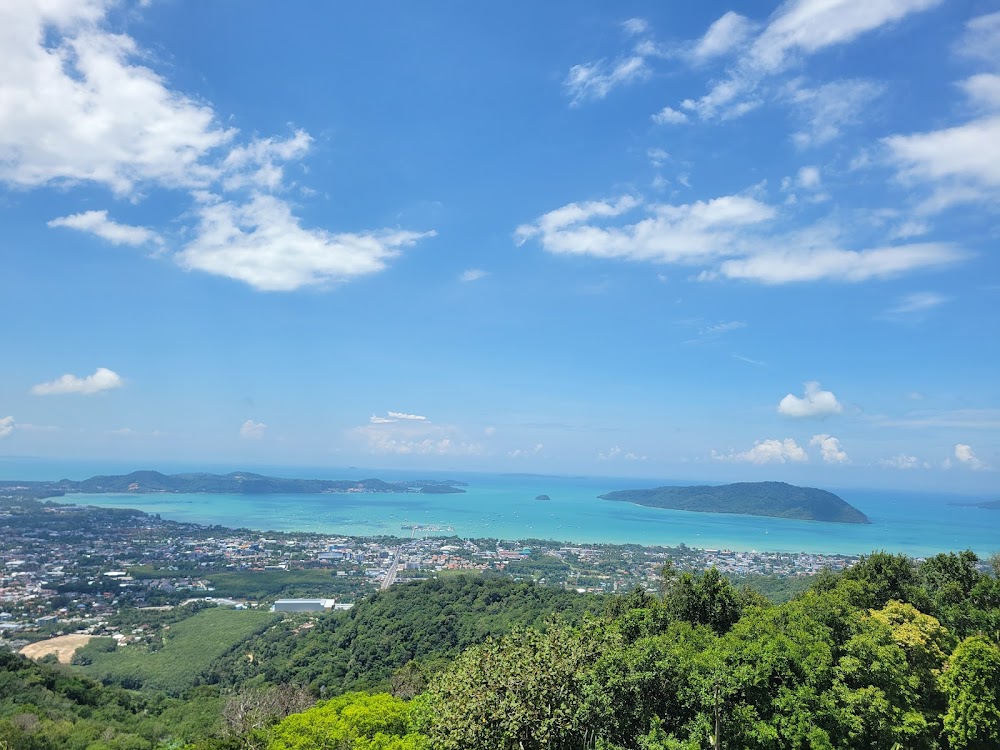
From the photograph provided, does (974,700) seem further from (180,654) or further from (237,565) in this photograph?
(237,565)

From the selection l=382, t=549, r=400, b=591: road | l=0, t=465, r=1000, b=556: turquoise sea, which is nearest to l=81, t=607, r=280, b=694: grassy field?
l=382, t=549, r=400, b=591: road

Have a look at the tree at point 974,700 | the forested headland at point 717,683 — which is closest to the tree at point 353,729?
the forested headland at point 717,683

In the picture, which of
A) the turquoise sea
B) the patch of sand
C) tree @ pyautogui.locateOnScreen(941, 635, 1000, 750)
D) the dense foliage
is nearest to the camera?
tree @ pyautogui.locateOnScreen(941, 635, 1000, 750)

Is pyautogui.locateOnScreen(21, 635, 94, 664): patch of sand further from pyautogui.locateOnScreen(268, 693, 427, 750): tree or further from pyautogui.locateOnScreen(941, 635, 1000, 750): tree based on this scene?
pyautogui.locateOnScreen(941, 635, 1000, 750): tree

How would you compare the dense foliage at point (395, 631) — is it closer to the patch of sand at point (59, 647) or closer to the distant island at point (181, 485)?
the patch of sand at point (59, 647)

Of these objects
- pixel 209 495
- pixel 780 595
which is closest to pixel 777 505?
pixel 780 595

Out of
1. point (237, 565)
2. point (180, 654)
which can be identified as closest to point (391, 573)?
point (237, 565)

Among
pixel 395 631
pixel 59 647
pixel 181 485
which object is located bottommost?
pixel 59 647

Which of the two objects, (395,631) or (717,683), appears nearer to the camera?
(717,683)
